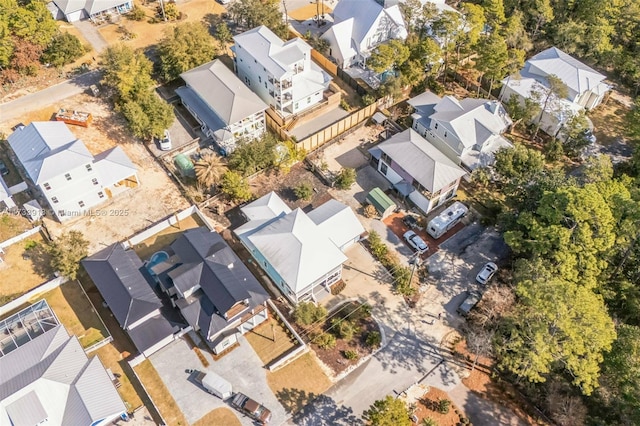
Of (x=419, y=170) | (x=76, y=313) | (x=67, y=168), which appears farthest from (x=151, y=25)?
(x=419, y=170)

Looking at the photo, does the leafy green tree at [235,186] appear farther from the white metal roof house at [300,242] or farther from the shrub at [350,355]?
the shrub at [350,355]

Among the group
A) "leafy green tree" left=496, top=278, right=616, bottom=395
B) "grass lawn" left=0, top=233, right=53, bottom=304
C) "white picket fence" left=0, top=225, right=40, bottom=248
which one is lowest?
"leafy green tree" left=496, top=278, right=616, bottom=395

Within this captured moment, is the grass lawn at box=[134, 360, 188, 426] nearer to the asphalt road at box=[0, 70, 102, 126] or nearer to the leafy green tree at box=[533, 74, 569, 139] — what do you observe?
the asphalt road at box=[0, 70, 102, 126]

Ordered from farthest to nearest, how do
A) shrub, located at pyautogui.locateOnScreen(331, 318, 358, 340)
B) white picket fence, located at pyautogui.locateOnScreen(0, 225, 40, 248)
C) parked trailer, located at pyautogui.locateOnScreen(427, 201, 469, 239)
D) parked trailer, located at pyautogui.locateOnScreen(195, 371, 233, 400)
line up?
parked trailer, located at pyautogui.locateOnScreen(427, 201, 469, 239), white picket fence, located at pyautogui.locateOnScreen(0, 225, 40, 248), shrub, located at pyautogui.locateOnScreen(331, 318, 358, 340), parked trailer, located at pyautogui.locateOnScreen(195, 371, 233, 400)

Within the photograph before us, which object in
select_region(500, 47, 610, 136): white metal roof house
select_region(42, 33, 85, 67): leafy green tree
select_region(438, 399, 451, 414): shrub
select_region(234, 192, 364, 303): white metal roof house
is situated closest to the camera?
select_region(438, 399, 451, 414): shrub

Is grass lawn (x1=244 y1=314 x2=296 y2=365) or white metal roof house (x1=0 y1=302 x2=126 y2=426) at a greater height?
white metal roof house (x1=0 y1=302 x2=126 y2=426)

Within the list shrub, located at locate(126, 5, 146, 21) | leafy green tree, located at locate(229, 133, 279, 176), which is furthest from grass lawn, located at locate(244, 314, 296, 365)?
shrub, located at locate(126, 5, 146, 21)

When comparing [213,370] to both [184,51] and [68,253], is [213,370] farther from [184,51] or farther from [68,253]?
[184,51]

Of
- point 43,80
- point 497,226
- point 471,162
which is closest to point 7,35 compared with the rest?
point 43,80
